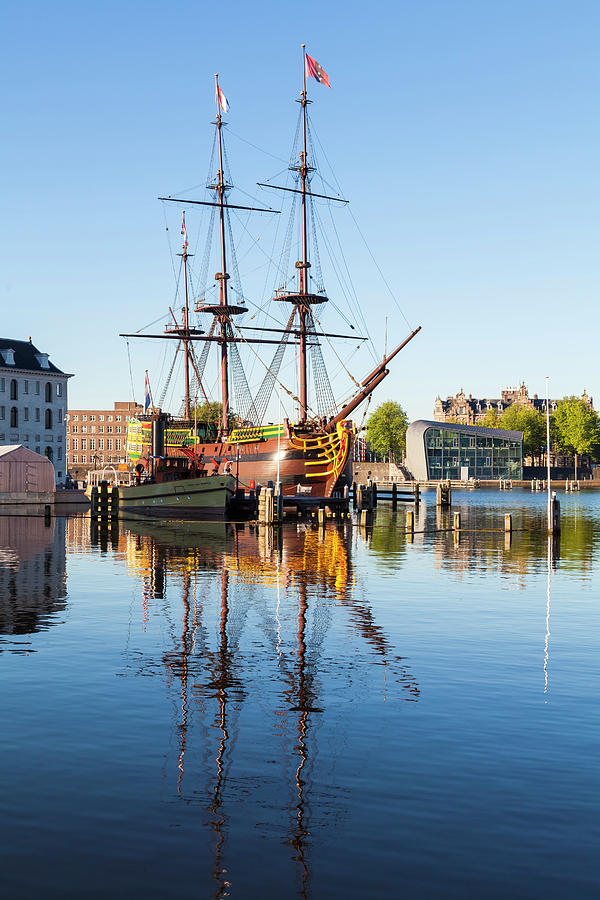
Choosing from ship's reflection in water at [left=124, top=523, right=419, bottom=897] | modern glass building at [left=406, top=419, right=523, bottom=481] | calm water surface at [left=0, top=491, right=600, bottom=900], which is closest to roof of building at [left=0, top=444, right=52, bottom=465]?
ship's reflection in water at [left=124, top=523, right=419, bottom=897]

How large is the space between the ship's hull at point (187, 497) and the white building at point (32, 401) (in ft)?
131

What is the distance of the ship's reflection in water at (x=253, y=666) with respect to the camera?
1091 centimetres

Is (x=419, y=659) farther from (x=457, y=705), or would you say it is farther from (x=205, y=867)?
(x=205, y=867)

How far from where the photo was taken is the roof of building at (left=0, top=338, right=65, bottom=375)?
109 metres

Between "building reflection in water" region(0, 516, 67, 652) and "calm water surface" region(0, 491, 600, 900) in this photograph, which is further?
"building reflection in water" region(0, 516, 67, 652)

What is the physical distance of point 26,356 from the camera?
365ft

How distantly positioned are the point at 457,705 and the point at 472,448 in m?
164

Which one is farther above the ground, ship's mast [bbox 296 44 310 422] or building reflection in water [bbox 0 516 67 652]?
ship's mast [bbox 296 44 310 422]

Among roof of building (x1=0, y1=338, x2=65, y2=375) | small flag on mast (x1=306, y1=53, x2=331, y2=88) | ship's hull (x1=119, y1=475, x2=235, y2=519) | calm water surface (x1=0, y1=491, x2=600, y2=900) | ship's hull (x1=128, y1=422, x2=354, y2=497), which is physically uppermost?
small flag on mast (x1=306, y1=53, x2=331, y2=88)

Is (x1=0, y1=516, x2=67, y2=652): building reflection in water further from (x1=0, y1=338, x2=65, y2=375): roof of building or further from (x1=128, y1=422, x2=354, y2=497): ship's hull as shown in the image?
(x1=0, y1=338, x2=65, y2=375): roof of building

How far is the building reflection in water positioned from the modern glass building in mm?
122495

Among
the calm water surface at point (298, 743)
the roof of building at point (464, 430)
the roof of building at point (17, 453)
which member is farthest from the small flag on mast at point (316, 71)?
the roof of building at point (464, 430)

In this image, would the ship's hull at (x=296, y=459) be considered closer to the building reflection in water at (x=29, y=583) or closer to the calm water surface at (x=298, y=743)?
the building reflection in water at (x=29, y=583)

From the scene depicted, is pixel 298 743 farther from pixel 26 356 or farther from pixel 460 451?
pixel 460 451
